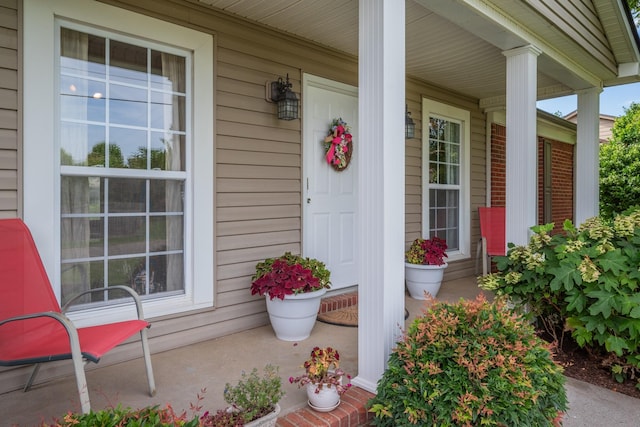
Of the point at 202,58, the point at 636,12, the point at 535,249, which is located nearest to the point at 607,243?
the point at 535,249

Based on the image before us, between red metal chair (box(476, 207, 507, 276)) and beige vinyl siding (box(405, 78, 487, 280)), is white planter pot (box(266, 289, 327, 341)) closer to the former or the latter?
beige vinyl siding (box(405, 78, 487, 280))

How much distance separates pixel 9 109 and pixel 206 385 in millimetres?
1903

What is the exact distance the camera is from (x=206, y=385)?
228 cm

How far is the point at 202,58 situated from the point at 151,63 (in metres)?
0.36

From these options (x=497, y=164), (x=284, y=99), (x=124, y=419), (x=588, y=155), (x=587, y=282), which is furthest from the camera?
(x=497, y=164)

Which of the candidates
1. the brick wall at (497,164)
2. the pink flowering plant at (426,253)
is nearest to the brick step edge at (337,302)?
the pink flowering plant at (426,253)

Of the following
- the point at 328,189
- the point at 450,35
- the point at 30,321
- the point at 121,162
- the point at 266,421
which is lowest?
the point at 266,421

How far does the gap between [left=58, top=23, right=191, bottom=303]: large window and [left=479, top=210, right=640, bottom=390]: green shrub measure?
2384 mm

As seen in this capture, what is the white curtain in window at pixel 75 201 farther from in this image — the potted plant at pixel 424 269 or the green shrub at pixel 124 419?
the potted plant at pixel 424 269

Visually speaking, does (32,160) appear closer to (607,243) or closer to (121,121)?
(121,121)

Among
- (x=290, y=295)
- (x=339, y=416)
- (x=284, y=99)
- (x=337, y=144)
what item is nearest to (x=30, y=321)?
(x=290, y=295)

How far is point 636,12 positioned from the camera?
1006 centimetres

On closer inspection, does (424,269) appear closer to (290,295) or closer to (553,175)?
(290,295)

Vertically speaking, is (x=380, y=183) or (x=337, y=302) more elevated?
(x=380, y=183)
